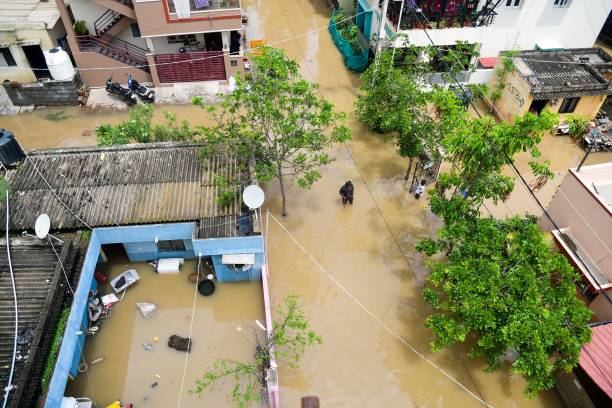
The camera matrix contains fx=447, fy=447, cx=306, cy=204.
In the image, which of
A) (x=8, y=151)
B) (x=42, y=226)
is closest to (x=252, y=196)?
(x=42, y=226)

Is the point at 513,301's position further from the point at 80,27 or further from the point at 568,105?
the point at 80,27

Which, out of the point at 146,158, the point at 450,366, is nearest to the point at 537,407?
the point at 450,366

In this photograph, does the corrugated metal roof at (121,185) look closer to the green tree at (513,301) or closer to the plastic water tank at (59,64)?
the green tree at (513,301)

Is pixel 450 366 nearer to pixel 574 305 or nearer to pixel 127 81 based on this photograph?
pixel 574 305

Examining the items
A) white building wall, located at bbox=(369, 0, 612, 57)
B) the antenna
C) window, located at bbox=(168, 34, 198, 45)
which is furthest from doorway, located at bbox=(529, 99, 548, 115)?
the antenna

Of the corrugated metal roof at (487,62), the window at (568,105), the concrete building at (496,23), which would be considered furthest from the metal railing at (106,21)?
the window at (568,105)
